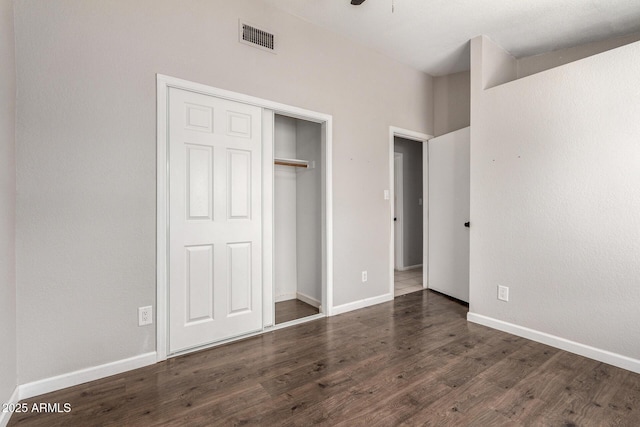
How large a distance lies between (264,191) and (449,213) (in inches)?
90.9

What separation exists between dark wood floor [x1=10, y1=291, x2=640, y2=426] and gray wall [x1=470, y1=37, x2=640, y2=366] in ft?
1.22

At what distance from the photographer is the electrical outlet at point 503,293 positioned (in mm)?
2686

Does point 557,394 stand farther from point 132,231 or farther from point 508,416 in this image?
point 132,231

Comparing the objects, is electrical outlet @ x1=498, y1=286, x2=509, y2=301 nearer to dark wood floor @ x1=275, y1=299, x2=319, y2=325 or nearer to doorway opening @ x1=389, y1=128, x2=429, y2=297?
dark wood floor @ x1=275, y1=299, x2=319, y2=325

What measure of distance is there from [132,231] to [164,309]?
60 cm

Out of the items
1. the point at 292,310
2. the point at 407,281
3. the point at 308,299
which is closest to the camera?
the point at 292,310

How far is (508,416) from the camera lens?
1.55 m

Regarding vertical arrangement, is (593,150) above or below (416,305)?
above

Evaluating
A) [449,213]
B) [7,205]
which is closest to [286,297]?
[449,213]

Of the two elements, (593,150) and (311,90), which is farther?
(311,90)

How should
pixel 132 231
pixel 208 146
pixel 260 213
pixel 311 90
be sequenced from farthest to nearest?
1. pixel 311 90
2. pixel 260 213
3. pixel 208 146
4. pixel 132 231

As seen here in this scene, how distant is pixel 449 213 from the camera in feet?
11.8

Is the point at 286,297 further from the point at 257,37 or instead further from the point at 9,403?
the point at 257,37

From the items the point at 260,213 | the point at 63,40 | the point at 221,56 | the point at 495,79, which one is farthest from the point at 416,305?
the point at 63,40
